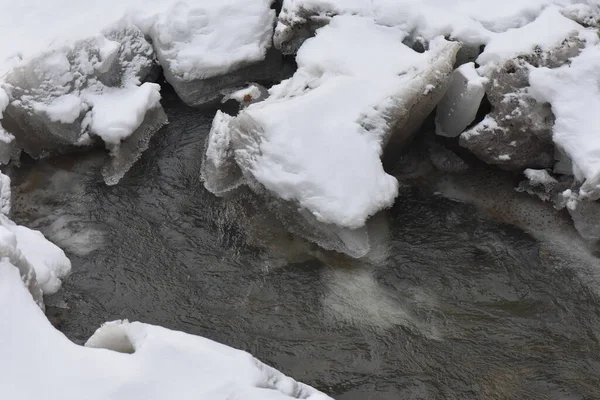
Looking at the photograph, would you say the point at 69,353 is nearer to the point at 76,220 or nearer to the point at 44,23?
A: the point at 76,220

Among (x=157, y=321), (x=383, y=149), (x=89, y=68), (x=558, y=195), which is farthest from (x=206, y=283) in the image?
(x=558, y=195)

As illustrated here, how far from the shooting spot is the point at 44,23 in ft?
30.4

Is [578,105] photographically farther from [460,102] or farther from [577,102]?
[460,102]

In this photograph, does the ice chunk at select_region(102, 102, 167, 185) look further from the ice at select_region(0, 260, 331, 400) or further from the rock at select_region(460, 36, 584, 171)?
the rock at select_region(460, 36, 584, 171)

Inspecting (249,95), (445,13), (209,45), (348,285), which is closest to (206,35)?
(209,45)

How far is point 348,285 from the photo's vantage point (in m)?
7.12

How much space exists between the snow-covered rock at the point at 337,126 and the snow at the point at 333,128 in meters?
0.01

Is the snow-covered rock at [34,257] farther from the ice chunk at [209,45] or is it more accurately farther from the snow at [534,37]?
the snow at [534,37]

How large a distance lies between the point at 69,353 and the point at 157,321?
1.65 metres

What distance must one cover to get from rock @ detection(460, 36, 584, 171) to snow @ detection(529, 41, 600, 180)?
14cm

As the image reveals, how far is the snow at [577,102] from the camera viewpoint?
7.38m

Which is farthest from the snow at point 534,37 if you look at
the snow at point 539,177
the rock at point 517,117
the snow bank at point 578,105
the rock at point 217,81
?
the rock at point 217,81

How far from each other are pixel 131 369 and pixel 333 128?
3829mm

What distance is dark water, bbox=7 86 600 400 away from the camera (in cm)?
634
